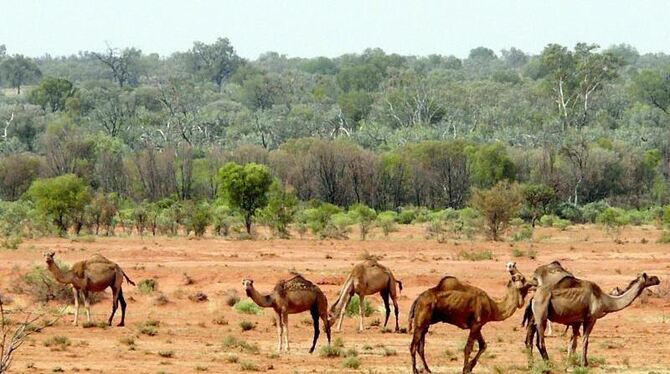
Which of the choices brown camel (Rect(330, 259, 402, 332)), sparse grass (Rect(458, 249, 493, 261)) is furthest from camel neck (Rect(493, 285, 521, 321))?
sparse grass (Rect(458, 249, 493, 261))

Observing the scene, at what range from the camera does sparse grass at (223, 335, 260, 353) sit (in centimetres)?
1836

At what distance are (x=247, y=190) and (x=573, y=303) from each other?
1304 inches

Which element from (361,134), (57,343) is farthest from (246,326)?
(361,134)

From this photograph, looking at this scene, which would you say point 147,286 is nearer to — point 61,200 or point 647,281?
point 647,281

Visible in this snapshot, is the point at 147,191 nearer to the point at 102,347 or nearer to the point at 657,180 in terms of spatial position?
the point at 657,180

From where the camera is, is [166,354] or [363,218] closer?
[166,354]

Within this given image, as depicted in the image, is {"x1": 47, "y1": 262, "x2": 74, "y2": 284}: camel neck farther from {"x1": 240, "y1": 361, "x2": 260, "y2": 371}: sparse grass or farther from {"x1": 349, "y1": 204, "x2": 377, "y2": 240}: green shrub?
{"x1": 349, "y1": 204, "x2": 377, "y2": 240}: green shrub

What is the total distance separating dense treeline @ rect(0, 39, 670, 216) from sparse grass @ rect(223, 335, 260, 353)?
43.0 m

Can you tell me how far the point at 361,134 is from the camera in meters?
83.6

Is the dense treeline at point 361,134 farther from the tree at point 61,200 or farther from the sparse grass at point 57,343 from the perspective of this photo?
the sparse grass at point 57,343

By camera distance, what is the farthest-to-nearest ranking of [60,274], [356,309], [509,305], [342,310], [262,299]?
1. [356,309]
2. [60,274]
3. [342,310]
4. [262,299]
5. [509,305]

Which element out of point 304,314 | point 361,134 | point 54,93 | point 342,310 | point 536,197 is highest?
point 54,93

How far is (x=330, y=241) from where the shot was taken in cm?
4291

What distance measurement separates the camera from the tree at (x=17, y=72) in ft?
468
